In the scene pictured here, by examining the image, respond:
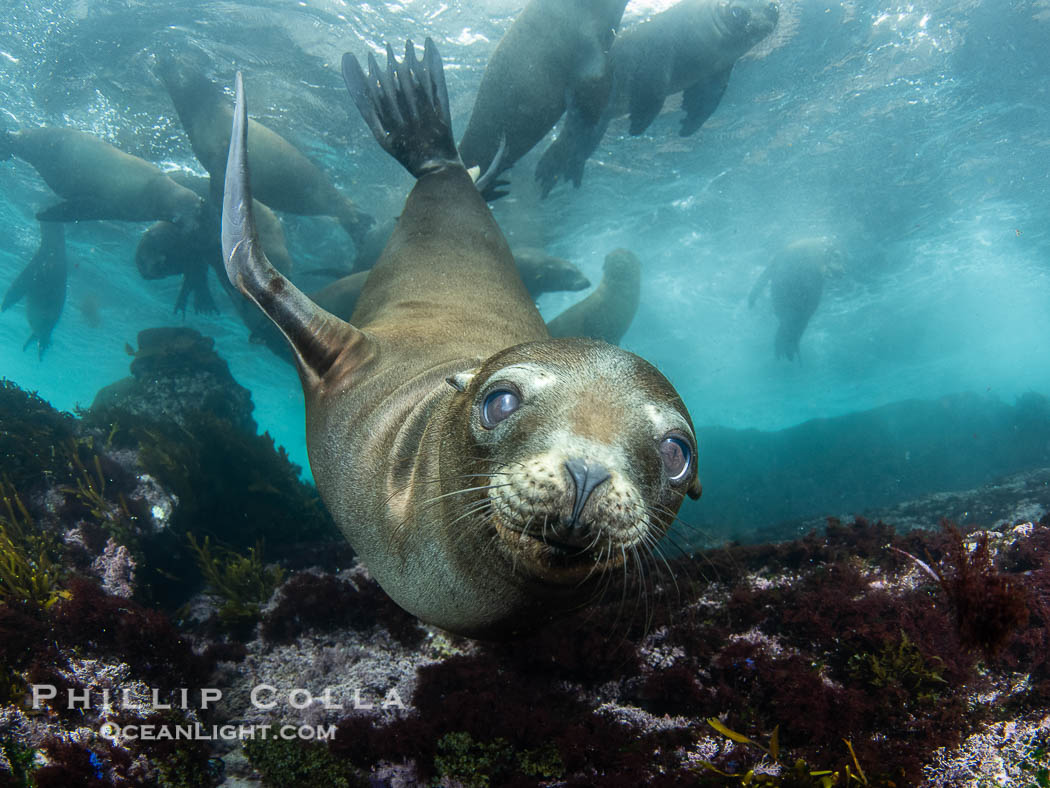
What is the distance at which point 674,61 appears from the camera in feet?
25.7

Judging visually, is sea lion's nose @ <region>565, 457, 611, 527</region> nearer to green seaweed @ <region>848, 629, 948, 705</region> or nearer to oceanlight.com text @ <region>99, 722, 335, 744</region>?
green seaweed @ <region>848, 629, 948, 705</region>

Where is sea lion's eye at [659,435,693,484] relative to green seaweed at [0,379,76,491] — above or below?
below

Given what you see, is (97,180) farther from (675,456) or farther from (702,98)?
(675,456)

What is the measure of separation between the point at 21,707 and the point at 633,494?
3660 mm

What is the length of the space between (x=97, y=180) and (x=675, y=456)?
13.6 meters

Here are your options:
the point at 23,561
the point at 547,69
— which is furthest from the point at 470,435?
the point at 547,69

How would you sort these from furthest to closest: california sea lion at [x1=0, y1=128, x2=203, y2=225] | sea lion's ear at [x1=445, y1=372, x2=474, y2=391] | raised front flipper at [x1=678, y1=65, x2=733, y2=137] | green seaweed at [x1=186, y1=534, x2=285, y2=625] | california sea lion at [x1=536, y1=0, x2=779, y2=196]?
california sea lion at [x1=0, y1=128, x2=203, y2=225] → raised front flipper at [x1=678, y1=65, x2=733, y2=137] → california sea lion at [x1=536, y1=0, x2=779, y2=196] → green seaweed at [x1=186, y1=534, x2=285, y2=625] → sea lion's ear at [x1=445, y1=372, x2=474, y2=391]

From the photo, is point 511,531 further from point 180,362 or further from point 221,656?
point 180,362

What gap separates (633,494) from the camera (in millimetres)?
1271

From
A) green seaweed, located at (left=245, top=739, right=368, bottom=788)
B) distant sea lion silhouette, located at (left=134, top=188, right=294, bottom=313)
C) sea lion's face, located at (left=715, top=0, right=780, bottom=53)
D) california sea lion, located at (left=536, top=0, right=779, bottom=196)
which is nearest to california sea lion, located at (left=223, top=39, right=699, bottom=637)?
green seaweed, located at (left=245, top=739, right=368, bottom=788)

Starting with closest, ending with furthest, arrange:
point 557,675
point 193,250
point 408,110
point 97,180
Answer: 1. point 557,675
2. point 408,110
3. point 97,180
4. point 193,250

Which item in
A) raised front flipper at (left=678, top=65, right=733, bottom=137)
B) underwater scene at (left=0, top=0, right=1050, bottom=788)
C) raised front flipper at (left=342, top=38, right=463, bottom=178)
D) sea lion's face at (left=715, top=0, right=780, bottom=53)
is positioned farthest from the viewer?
raised front flipper at (left=678, top=65, right=733, bottom=137)

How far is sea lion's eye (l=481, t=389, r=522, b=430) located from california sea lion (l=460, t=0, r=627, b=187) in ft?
20.5

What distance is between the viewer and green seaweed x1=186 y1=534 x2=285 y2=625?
15.0 feet
